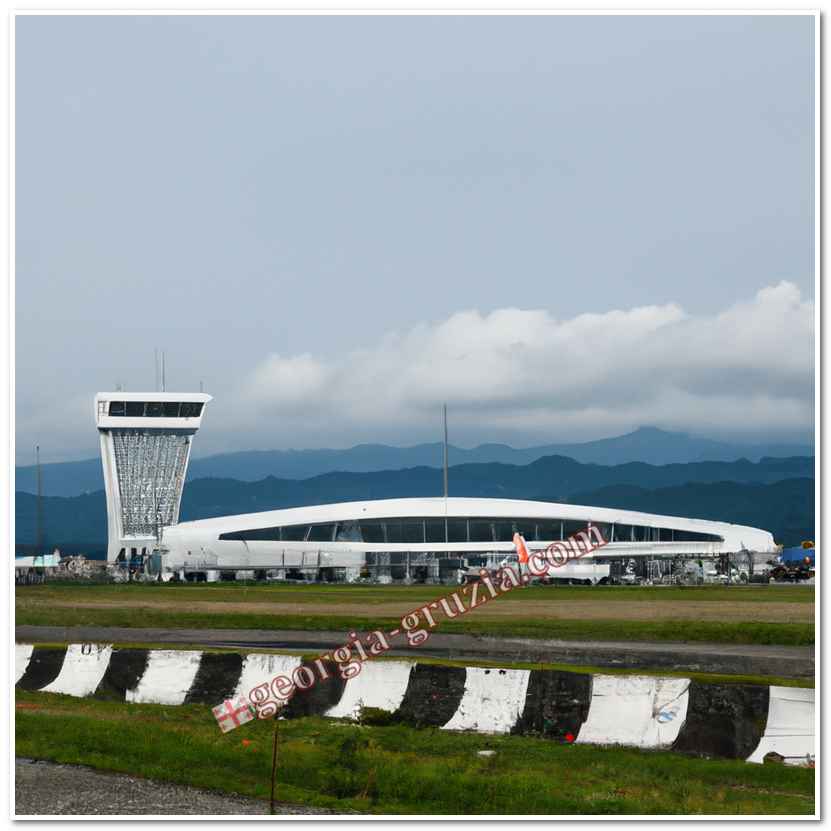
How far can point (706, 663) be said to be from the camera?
2433 cm

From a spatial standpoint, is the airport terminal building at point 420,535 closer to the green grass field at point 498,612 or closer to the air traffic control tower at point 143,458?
the air traffic control tower at point 143,458

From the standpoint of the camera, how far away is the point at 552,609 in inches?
1864

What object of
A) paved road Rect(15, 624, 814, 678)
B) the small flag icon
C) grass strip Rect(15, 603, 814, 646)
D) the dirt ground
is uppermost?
the small flag icon

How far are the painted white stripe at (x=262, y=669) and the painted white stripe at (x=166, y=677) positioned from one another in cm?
100

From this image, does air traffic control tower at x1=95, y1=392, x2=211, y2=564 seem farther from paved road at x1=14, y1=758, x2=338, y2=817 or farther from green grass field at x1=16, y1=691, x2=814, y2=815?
paved road at x1=14, y1=758, x2=338, y2=817

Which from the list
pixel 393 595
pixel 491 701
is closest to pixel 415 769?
pixel 491 701

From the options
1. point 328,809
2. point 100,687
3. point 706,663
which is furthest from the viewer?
point 706,663

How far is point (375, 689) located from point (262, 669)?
8.11 ft

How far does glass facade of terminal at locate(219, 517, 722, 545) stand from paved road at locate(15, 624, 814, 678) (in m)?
103

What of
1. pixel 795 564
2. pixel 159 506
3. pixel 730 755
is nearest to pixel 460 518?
pixel 795 564

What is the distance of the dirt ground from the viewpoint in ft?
137

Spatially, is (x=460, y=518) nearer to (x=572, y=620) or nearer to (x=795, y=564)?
(x=795, y=564)

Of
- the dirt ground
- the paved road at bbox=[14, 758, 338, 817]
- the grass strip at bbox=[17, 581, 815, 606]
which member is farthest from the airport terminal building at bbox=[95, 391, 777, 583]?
the paved road at bbox=[14, 758, 338, 817]

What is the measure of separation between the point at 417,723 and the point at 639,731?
3567mm
